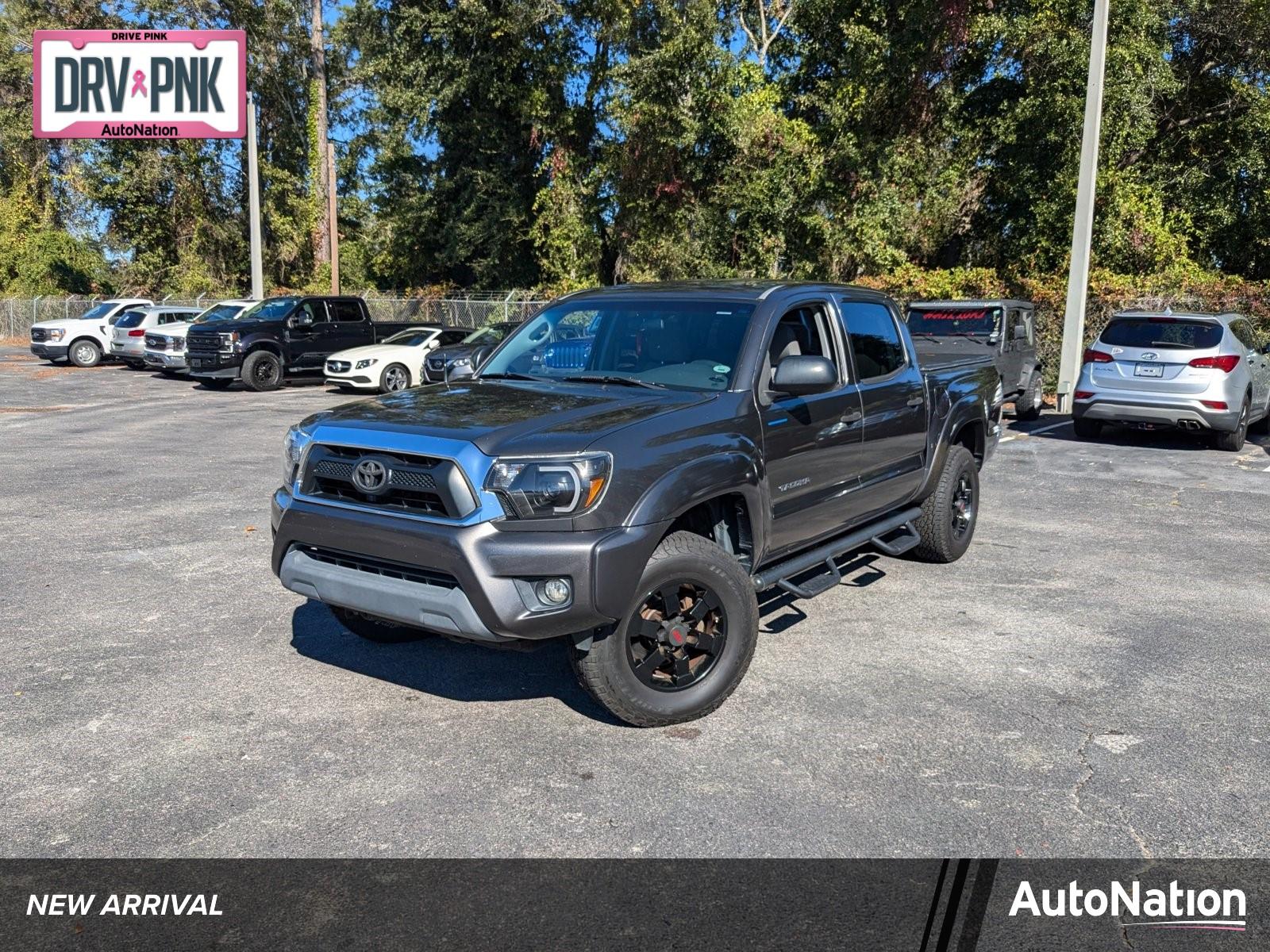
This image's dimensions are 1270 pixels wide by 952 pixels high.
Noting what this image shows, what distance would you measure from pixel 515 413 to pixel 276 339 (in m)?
18.3

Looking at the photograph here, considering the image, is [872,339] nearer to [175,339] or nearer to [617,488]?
[617,488]

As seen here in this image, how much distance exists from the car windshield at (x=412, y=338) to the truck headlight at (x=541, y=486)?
17.4m

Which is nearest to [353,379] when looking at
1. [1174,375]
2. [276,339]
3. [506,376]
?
[276,339]

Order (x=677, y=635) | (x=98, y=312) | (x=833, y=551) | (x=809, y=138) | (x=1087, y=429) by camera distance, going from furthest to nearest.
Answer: (x=98, y=312), (x=809, y=138), (x=1087, y=429), (x=833, y=551), (x=677, y=635)

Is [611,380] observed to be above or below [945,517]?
above

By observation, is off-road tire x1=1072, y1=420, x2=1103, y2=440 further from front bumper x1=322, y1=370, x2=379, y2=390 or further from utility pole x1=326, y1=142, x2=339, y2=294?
utility pole x1=326, y1=142, x2=339, y2=294

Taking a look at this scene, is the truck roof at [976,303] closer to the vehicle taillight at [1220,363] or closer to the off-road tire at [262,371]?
the vehicle taillight at [1220,363]

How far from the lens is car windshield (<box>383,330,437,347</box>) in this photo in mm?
21125

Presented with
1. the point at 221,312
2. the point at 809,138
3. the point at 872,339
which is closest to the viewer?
the point at 872,339

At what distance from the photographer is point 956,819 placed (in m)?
3.70

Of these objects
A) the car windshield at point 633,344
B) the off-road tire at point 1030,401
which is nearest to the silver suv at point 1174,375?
the off-road tire at point 1030,401

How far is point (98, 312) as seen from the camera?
27.3 m

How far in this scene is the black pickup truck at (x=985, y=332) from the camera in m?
14.4

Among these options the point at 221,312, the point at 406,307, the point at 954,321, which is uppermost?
the point at 406,307
